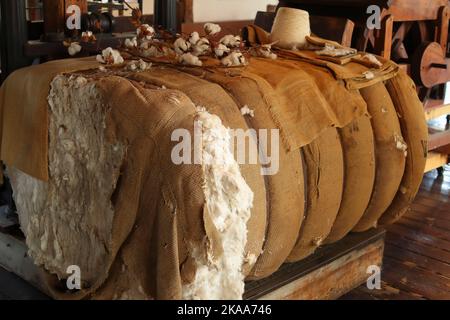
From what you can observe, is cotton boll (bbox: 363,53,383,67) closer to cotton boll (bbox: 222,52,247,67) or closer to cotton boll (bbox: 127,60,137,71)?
cotton boll (bbox: 222,52,247,67)

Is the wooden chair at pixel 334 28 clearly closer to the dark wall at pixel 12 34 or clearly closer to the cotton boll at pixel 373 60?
the cotton boll at pixel 373 60

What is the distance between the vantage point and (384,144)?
246cm

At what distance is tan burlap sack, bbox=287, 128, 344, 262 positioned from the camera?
2137 millimetres

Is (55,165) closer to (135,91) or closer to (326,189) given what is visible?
(135,91)

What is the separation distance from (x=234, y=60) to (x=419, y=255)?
4.90ft

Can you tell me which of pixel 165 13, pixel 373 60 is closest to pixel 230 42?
pixel 373 60

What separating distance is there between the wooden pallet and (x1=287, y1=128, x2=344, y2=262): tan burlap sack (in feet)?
0.28

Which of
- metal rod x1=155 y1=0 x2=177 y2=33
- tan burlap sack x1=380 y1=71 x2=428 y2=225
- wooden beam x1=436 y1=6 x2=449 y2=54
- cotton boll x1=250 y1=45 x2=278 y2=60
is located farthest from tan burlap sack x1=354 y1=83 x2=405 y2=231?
wooden beam x1=436 y1=6 x2=449 y2=54

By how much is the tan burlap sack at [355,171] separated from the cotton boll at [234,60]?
469 millimetres

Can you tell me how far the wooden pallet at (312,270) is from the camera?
2234mm

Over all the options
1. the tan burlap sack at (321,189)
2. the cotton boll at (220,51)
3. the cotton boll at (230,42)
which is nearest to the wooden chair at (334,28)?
the cotton boll at (230,42)

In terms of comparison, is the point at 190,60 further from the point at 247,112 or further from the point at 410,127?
the point at 410,127

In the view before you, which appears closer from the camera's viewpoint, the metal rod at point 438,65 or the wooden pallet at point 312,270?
the wooden pallet at point 312,270
